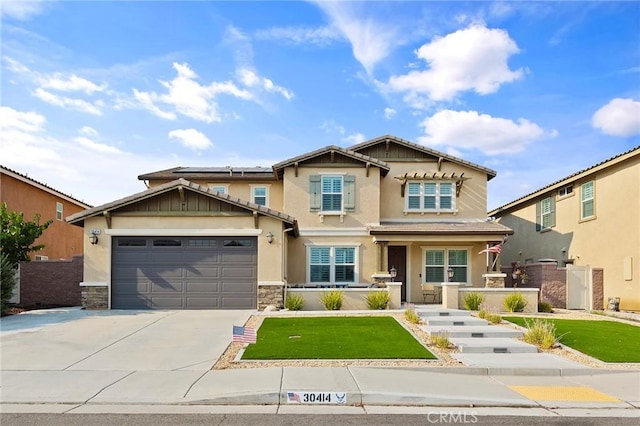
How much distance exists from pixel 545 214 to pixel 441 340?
16.1 metres

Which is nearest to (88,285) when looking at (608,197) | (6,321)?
(6,321)

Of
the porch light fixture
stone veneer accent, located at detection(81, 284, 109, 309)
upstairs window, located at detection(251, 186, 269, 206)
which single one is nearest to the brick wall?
stone veneer accent, located at detection(81, 284, 109, 309)

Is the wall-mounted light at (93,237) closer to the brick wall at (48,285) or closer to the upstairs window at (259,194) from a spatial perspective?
the brick wall at (48,285)

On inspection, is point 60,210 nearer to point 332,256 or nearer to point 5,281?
point 5,281

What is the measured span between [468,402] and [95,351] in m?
7.87

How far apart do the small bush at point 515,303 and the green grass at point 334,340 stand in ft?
16.8

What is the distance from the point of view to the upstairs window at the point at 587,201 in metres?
20.8

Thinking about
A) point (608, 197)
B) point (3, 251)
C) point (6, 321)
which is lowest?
point (6, 321)

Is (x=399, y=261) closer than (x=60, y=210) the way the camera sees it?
Yes

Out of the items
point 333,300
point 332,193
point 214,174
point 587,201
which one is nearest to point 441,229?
point 332,193

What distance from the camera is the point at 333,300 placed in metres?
16.8

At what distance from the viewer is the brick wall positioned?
19.1 meters

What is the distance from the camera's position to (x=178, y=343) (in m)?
11.6

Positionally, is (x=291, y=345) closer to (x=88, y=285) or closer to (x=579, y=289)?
(x=88, y=285)
